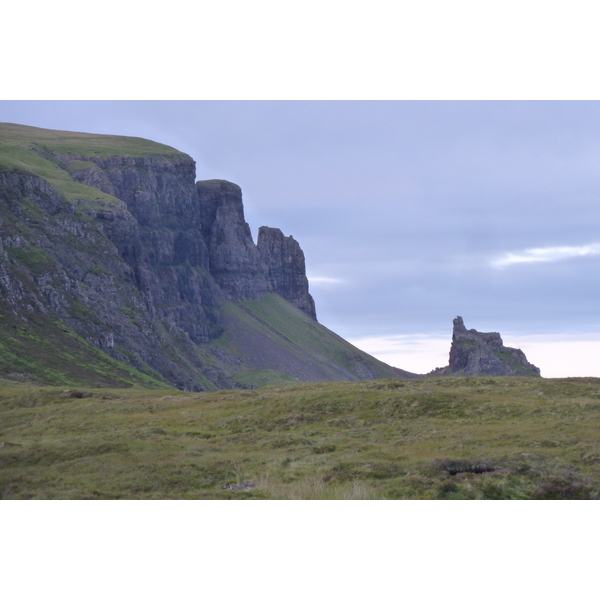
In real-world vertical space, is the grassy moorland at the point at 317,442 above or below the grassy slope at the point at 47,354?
below

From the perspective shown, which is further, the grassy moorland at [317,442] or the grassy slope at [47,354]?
the grassy slope at [47,354]

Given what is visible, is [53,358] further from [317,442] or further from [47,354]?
[317,442]

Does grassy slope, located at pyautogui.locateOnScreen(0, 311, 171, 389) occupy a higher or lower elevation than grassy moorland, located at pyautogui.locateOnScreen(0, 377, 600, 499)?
higher

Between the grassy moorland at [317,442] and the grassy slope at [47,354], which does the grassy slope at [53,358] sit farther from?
the grassy moorland at [317,442]

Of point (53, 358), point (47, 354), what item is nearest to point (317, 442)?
point (53, 358)

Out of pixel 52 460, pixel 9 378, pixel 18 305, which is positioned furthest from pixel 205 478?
pixel 18 305

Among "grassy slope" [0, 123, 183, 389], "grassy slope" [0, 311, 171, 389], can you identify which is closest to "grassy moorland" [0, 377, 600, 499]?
"grassy slope" [0, 311, 171, 389]

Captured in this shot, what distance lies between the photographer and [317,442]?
50812 millimetres

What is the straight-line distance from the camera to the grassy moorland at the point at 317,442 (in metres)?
35.2

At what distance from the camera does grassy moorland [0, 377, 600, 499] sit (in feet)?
116

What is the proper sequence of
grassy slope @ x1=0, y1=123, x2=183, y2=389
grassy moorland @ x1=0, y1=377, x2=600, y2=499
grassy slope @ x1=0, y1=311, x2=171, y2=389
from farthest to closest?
grassy slope @ x1=0, y1=123, x2=183, y2=389 < grassy slope @ x1=0, y1=311, x2=171, y2=389 < grassy moorland @ x1=0, y1=377, x2=600, y2=499

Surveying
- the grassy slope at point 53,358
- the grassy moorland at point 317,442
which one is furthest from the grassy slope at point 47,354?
the grassy moorland at point 317,442

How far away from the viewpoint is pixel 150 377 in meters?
169

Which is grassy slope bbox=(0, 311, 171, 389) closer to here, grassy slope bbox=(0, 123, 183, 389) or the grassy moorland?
grassy slope bbox=(0, 123, 183, 389)
